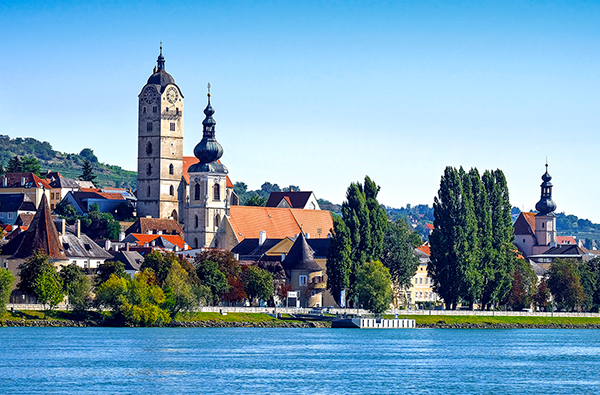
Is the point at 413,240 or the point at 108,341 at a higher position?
the point at 413,240

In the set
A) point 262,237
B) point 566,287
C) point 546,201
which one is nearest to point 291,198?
point 546,201

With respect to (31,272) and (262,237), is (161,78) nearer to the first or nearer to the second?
(262,237)

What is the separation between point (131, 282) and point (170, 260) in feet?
31.3

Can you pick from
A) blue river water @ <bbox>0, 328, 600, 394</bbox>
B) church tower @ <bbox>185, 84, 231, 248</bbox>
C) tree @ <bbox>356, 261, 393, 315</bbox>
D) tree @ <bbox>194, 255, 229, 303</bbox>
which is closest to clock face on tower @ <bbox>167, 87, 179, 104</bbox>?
church tower @ <bbox>185, 84, 231, 248</bbox>

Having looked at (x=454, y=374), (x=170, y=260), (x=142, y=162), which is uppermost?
(x=142, y=162)

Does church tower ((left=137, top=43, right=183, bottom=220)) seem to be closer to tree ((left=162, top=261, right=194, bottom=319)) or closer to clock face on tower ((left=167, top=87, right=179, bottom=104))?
clock face on tower ((left=167, top=87, right=179, bottom=104))

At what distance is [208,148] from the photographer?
433 ft

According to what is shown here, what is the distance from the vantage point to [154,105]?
15412 cm

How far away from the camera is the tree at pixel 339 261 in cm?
10661

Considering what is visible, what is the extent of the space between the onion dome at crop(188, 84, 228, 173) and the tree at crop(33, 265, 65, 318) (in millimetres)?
40124

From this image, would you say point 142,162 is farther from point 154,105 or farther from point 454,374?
point 454,374

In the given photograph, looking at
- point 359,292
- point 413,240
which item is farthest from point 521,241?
point 359,292

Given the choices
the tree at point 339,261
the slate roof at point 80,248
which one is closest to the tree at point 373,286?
the tree at point 339,261

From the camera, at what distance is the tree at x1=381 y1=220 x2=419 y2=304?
11819cm
